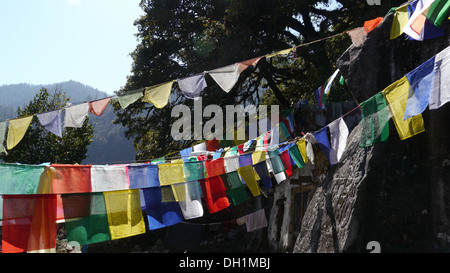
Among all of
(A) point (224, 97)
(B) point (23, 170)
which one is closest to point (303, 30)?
(A) point (224, 97)

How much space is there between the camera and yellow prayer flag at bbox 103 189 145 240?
6.97 m

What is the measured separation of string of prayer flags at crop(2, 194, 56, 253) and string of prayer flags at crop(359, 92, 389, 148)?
554 centimetres

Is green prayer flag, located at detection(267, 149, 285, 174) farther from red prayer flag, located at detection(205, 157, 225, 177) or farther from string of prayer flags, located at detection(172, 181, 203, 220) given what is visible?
string of prayer flags, located at detection(172, 181, 203, 220)

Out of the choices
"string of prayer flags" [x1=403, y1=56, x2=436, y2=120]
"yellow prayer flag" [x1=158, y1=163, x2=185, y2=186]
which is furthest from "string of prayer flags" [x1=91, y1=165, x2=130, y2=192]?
"string of prayer flags" [x1=403, y1=56, x2=436, y2=120]

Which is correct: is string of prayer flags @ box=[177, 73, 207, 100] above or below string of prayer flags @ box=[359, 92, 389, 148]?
above

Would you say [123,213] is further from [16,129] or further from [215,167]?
[16,129]

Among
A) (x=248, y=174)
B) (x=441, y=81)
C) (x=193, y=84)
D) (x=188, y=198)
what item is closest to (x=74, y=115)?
(x=193, y=84)

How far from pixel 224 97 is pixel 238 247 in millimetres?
6230

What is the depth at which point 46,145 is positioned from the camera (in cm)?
2181

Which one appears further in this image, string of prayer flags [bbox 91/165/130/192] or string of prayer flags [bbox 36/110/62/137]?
string of prayer flags [bbox 36/110/62/137]

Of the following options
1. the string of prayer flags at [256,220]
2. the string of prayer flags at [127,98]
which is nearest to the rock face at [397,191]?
the string of prayer flags at [127,98]

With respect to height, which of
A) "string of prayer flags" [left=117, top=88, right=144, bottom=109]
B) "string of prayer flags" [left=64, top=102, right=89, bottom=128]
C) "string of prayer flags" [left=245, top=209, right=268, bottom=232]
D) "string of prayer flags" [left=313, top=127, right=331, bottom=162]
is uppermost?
"string of prayer flags" [left=117, top=88, right=144, bottom=109]
